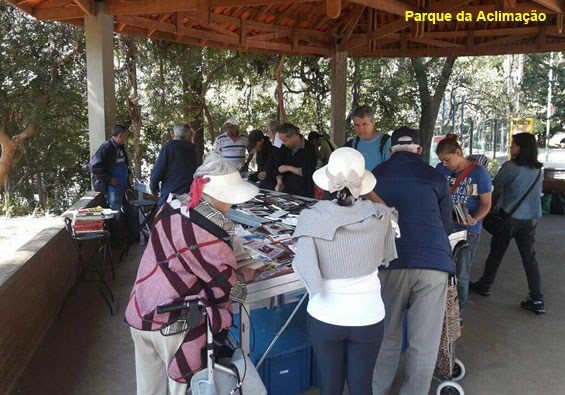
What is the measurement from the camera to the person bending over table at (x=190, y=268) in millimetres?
1999

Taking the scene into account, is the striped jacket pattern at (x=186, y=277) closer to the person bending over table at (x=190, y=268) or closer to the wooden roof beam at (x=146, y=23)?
the person bending over table at (x=190, y=268)

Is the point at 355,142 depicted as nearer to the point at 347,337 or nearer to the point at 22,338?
the point at 347,337

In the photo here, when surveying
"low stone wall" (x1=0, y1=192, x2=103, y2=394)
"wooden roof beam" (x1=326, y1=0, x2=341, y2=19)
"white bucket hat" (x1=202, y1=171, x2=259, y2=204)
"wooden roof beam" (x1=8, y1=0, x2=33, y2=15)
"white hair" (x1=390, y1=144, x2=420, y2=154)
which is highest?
"wooden roof beam" (x1=8, y1=0, x2=33, y2=15)

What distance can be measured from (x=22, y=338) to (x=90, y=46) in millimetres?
4056


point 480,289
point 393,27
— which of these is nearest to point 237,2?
point 393,27

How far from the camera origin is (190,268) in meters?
2.00

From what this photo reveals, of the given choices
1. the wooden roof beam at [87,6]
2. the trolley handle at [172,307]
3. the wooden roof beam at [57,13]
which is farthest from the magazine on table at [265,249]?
the wooden roof beam at [57,13]

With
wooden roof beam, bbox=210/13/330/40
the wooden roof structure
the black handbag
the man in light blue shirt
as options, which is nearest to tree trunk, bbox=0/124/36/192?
the wooden roof structure

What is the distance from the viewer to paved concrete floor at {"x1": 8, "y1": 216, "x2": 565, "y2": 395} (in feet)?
10.5

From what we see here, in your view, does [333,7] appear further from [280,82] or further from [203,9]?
[280,82]

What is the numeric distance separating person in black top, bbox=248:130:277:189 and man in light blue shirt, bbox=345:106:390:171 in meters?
1.28

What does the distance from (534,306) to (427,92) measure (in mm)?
8690

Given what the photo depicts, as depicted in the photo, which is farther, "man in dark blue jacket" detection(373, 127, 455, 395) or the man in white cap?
the man in white cap

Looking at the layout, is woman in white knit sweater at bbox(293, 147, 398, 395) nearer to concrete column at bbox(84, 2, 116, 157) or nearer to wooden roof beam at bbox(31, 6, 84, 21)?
concrete column at bbox(84, 2, 116, 157)
